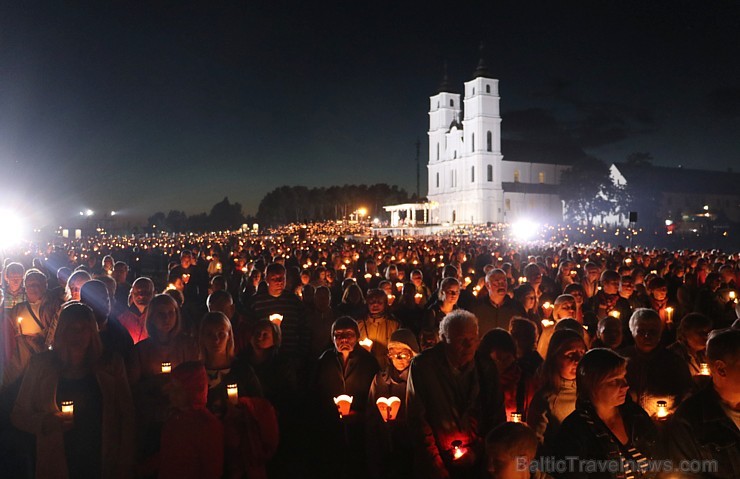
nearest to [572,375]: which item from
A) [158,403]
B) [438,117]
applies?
[158,403]

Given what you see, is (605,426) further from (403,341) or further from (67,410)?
(67,410)

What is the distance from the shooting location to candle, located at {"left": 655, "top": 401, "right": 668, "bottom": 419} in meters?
4.22

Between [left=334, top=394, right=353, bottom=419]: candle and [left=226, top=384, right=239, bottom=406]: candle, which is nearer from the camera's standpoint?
[left=226, top=384, right=239, bottom=406]: candle

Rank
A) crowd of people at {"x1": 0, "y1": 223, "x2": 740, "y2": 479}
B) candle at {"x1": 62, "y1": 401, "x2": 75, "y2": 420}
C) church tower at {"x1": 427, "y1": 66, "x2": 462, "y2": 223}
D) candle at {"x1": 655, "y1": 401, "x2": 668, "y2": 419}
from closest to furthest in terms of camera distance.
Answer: crowd of people at {"x1": 0, "y1": 223, "x2": 740, "y2": 479} → candle at {"x1": 62, "y1": 401, "x2": 75, "y2": 420} → candle at {"x1": 655, "y1": 401, "x2": 668, "y2": 419} → church tower at {"x1": 427, "y1": 66, "x2": 462, "y2": 223}

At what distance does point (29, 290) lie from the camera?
22.8 ft

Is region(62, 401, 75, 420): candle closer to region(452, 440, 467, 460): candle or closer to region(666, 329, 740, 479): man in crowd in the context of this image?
region(452, 440, 467, 460): candle

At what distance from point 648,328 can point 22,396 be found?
4.52 m

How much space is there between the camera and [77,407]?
13.1 ft

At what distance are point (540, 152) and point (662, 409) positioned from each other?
110133 mm

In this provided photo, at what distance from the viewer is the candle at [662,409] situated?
4.22 m

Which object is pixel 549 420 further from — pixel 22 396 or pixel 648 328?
pixel 22 396

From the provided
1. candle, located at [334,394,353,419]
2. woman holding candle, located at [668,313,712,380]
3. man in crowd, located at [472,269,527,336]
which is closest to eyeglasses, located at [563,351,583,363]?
woman holding candle, located at [668,313,712,380]

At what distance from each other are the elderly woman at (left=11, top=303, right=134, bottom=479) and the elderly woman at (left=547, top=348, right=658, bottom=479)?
2.86 metres

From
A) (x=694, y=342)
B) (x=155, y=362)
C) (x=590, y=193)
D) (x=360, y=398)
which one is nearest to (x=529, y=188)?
(x=590, y=193)
